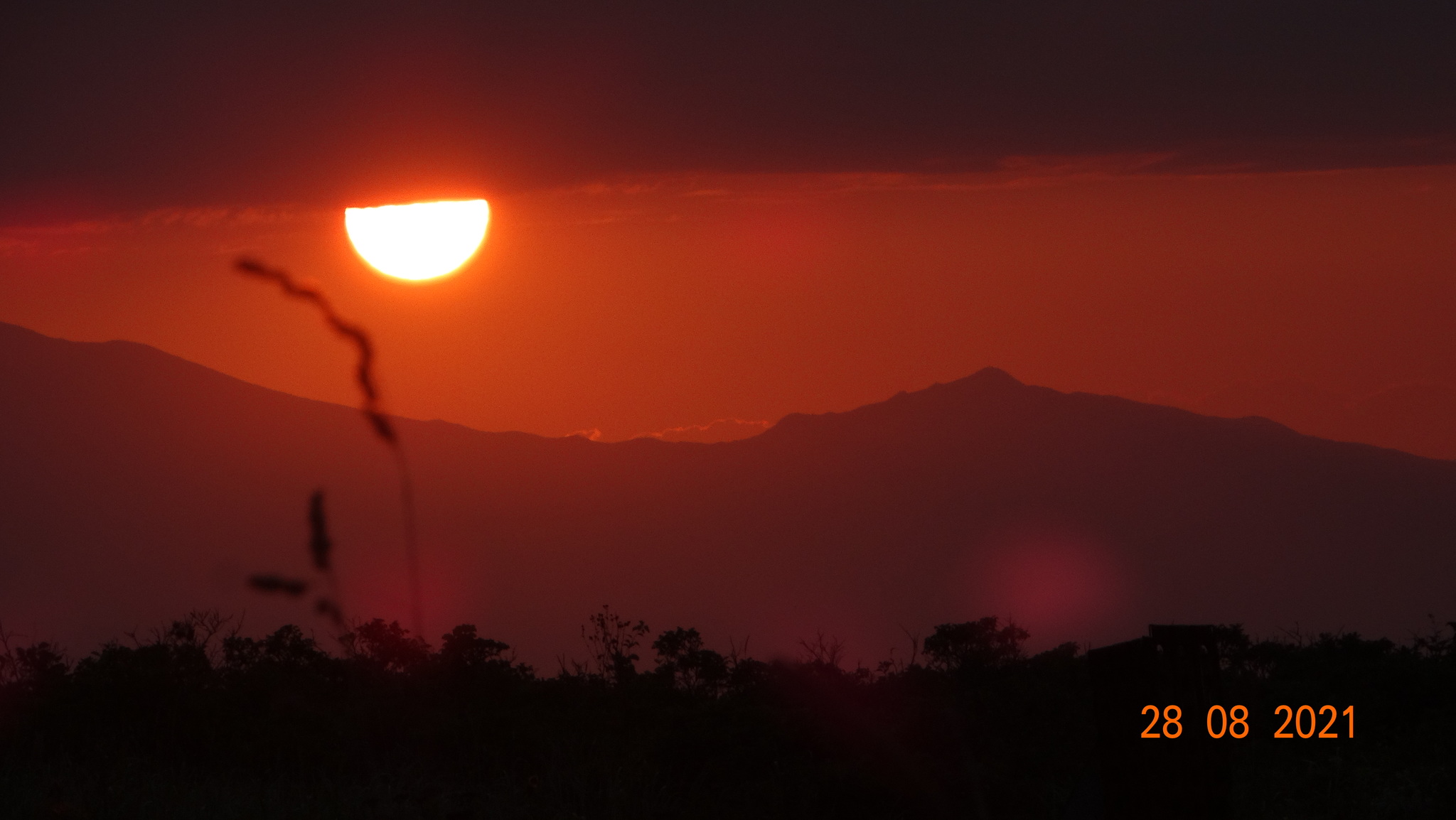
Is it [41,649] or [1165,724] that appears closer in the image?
[1165,724]

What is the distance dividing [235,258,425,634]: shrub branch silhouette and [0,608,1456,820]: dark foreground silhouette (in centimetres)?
400

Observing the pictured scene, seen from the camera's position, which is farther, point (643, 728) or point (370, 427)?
point (643, 728)

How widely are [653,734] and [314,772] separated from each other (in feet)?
9.26

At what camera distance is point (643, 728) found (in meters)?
11.7

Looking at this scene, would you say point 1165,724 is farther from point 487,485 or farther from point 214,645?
point 487,485

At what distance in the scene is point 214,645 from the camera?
13.7 meters

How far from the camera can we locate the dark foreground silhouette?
799cm

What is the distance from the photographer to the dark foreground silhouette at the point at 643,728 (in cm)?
799

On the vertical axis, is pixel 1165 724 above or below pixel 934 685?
below

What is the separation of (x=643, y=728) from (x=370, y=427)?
980cm

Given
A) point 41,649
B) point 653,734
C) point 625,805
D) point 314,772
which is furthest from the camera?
point 41,649

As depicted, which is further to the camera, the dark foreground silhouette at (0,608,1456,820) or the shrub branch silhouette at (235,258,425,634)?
the dark foreground silhouette at (0,608,1456,820)

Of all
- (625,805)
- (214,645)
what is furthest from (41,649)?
(625,805)

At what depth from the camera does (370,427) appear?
2.32m
